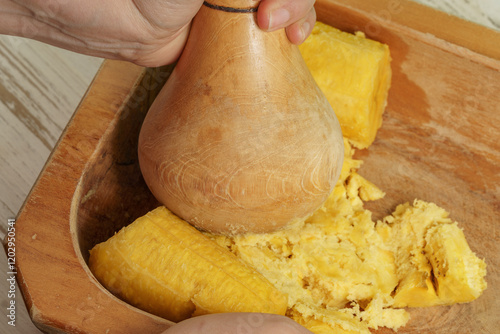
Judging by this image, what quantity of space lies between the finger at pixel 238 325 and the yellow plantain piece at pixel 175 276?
7cm

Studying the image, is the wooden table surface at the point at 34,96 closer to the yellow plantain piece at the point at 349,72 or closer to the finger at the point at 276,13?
the yellow plantain piece at the point at 349,72

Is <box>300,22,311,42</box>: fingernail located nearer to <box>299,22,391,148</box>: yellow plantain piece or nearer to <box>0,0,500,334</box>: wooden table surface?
<box>299,22,391,148</box>: yellow plantain piece

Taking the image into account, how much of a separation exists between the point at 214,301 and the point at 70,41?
39 cm

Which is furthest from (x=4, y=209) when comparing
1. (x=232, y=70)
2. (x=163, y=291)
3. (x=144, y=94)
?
(x=232, y=70)

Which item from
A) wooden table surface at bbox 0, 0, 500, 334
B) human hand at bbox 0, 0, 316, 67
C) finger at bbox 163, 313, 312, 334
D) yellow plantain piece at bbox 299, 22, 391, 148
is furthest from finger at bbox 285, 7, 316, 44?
wooden table surface at bbox 0, 0, 500, 334

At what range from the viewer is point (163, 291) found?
28.3 inches

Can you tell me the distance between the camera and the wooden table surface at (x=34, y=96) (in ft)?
3.90

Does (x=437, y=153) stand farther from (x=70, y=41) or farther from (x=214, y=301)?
(x=70, y=41)

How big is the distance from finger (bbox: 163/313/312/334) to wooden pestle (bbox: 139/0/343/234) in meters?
0.15

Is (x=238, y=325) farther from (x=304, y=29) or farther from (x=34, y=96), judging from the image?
(x=34, y=96)

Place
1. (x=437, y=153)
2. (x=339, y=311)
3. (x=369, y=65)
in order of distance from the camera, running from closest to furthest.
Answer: (x=339, y=311) → (x=369, y=65) → (x=437, y=153)

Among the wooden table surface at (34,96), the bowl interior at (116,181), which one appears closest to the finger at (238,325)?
the bowl interior at (116,181)

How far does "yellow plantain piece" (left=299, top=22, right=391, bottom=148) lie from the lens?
0.94 metres

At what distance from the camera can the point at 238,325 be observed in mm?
623
